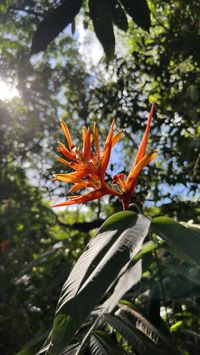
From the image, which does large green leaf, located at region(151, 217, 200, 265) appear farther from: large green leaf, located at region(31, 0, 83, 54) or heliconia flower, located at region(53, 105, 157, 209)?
large green leaf, located at region(31, 0, 83, 54)

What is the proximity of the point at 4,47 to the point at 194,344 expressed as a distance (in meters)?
3.98

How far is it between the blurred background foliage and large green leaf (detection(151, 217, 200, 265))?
15.0 inches

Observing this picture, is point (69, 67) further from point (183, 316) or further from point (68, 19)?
point (183, 316)

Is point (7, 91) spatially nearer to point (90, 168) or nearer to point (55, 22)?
point (55, 22)

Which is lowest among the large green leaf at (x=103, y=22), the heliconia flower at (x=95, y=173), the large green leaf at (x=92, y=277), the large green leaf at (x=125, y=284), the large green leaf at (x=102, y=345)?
the large green leaf at (x=102, y=345)

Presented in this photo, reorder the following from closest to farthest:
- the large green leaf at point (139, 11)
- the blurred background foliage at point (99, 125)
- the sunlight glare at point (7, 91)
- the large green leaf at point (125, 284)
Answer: the large green leaf at point (125, 284), the large green leaf at point (139, 11), the blurred background foliage at point (99, 125), the sunlight glare at point (7, 91)

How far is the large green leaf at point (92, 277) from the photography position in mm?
880

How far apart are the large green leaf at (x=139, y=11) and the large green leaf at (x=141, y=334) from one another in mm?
1010

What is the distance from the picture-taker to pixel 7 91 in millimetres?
4977

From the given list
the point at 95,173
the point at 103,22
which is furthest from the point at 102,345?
the point at 103,22

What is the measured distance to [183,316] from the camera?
1915mm

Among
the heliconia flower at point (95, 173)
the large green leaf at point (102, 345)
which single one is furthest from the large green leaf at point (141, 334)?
the heliconia flower at point (95, 173)

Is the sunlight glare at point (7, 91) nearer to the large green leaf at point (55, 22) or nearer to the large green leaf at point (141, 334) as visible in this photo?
the large green leaf at point (55, 22)

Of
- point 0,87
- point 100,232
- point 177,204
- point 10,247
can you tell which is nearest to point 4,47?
point 0,87
